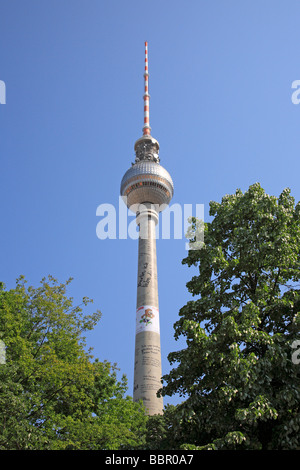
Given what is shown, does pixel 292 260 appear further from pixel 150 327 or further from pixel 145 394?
pixel 150 327

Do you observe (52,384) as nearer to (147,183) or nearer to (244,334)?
(244,334)

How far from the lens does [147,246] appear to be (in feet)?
231

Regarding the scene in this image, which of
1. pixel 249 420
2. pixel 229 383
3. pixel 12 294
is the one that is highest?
pixel 12 294

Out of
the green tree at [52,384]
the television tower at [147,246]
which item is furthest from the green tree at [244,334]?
the television tower at [147,246]

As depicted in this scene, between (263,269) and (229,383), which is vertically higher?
(263,269)

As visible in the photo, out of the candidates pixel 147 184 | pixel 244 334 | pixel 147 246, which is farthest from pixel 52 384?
pixel 147 184

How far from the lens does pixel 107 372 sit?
1046 inches

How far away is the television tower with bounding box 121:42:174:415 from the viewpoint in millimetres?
57188

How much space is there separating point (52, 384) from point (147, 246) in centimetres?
4907

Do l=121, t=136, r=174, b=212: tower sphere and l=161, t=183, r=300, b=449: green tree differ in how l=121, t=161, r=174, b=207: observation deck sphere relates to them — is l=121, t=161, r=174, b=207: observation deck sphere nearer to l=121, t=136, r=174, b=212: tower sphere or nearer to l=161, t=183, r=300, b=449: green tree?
l=121, t=136, r=174, b=212: tower sphere

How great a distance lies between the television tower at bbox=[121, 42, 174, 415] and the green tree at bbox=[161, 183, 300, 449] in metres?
40.7

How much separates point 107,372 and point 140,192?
50545mm

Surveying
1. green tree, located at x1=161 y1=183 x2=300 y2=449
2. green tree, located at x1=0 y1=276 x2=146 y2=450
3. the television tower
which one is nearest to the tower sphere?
the television tower
